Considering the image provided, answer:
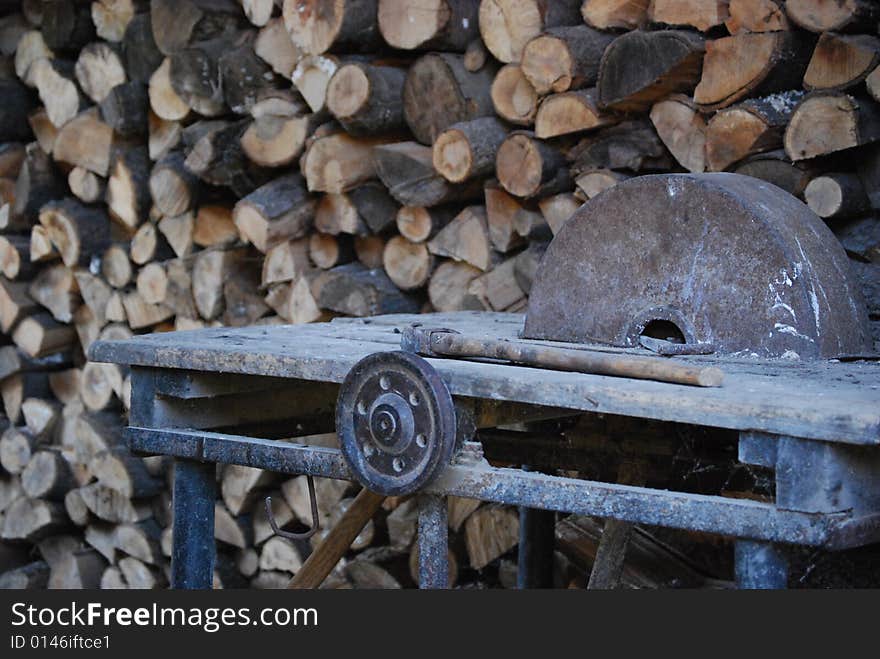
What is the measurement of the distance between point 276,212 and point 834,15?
1921 mm

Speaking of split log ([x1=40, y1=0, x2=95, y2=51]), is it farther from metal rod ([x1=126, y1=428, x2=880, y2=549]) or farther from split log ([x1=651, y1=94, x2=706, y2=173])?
metal rod ([x1=126, y1=428, x2=880, y2=549])

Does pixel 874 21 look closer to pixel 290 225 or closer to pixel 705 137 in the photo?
pixel 705 137

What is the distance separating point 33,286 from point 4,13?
118 cm

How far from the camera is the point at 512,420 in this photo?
2.46 metres

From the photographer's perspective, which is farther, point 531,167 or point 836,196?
point 531,167

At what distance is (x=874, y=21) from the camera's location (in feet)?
9.85

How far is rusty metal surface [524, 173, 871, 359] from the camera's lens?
2.57m

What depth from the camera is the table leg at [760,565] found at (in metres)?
2.02

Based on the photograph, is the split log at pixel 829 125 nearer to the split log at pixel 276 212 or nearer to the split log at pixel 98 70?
the split log at pixel 276 212

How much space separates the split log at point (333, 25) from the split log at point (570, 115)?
712 mm

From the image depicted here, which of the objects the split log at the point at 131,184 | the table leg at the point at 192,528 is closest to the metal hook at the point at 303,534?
the table leg at the point at 192,528

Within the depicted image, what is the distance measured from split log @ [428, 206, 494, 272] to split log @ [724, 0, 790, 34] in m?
0.98

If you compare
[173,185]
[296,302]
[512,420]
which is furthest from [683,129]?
[173,185]

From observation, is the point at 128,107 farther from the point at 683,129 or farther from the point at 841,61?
the point at 841,61
